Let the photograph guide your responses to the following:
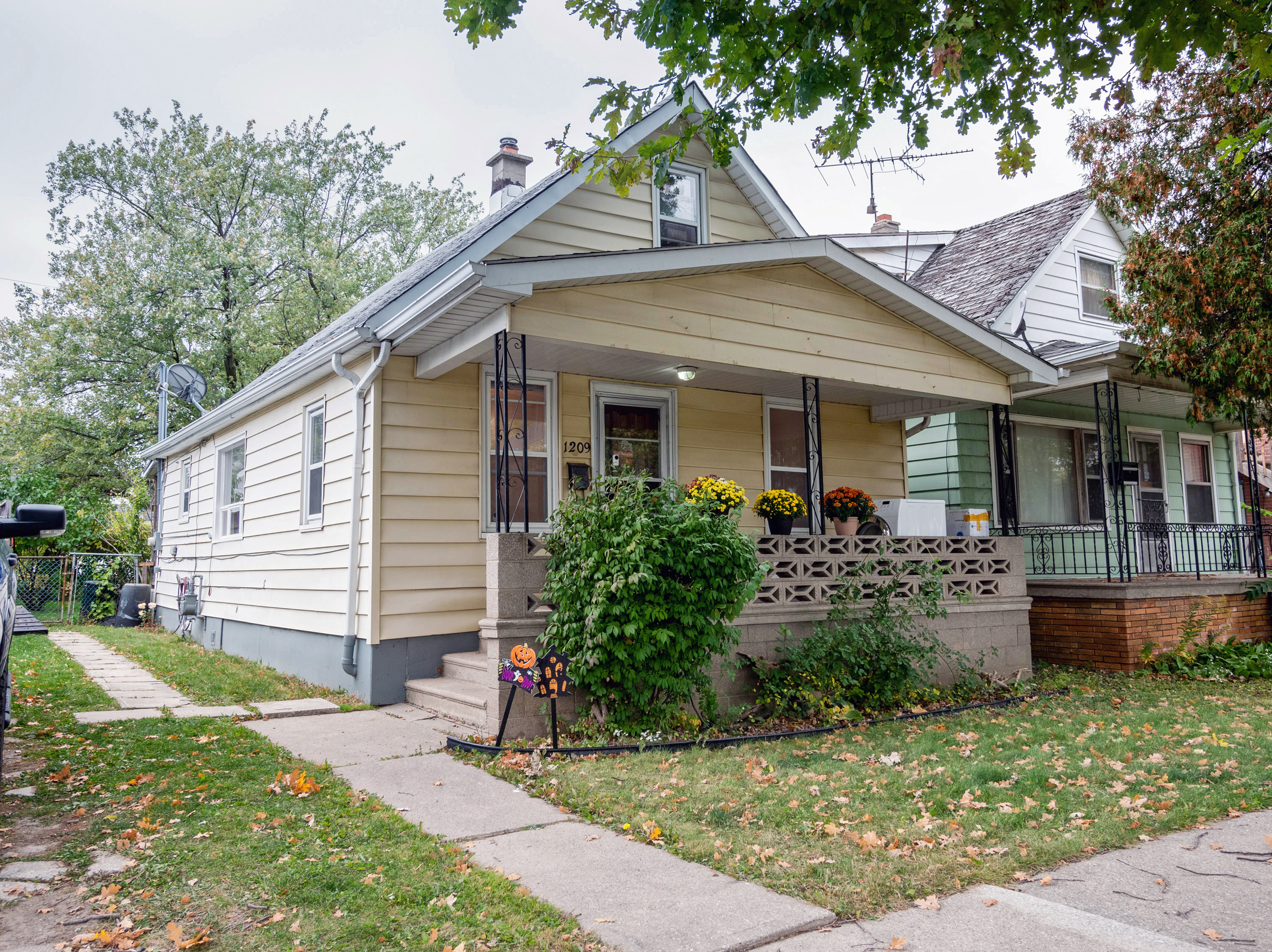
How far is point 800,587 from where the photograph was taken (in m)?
8.06

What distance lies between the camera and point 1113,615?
33.9 ft

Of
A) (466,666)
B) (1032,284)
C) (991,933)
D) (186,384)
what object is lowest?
(991,933)

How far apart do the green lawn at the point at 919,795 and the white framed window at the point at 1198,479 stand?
8456 mm

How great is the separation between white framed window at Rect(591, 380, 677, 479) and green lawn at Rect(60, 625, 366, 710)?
3.61 metres

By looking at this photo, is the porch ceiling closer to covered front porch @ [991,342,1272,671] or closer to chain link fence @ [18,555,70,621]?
covered front porch @ [991,342,1272,671]

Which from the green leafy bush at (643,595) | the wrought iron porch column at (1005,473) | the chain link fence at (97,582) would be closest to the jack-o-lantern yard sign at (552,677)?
the green leafy bush at (643,595)

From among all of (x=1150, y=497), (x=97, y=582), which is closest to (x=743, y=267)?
(x=1150, y=497)

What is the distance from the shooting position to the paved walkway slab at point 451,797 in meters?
4.62

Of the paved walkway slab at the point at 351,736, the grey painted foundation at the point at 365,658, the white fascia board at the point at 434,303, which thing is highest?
the white fascia board at the point at 434,303

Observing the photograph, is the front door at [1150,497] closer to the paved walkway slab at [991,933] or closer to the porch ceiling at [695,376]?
Result: the porch ceiling at [695,376]

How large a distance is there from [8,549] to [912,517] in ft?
29.2

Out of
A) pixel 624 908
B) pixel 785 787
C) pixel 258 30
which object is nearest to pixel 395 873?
pixel 624 908

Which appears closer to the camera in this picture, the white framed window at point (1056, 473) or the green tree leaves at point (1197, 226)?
the green tree leaves at point (1197, 226)

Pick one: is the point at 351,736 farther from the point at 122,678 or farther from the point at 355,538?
the point at 122,678
